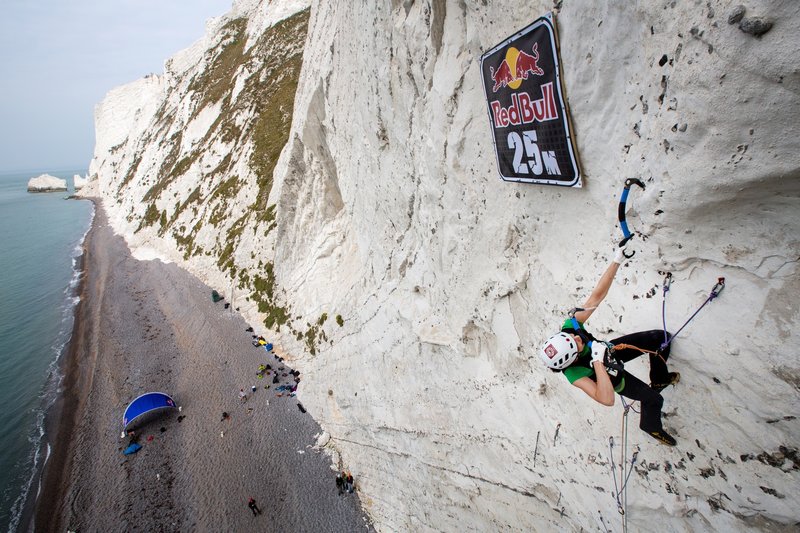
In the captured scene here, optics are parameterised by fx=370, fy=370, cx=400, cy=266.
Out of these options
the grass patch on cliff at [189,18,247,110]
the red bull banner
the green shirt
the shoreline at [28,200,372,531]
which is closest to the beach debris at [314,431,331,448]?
the shoreline at [28,200,372,531]

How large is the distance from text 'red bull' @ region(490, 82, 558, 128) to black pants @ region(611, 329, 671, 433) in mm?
3495

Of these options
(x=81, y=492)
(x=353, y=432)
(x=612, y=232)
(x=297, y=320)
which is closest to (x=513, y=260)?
(x=612, y=232)

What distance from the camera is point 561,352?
4609 mm

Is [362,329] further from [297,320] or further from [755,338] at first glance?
[755,338]

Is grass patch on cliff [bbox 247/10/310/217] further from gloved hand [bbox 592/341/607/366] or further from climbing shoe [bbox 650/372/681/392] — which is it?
climbing shoe [bbox 650/372/681/392]

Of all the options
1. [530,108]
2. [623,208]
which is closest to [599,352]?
[623,208]

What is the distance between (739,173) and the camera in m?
3.90

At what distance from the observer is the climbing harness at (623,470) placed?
5.84 meters

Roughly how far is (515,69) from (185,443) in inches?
930

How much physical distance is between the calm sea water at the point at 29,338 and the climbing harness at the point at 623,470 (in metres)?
26.2

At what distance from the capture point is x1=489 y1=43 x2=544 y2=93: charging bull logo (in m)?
5.93

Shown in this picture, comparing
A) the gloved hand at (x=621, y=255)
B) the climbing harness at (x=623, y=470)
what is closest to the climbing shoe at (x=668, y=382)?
the climbing harness at (x=623, y=470)

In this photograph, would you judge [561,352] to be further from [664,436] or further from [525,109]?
[525,109]

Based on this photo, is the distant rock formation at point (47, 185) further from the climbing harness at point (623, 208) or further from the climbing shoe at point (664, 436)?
the climbing shoe at point (664, 436)
